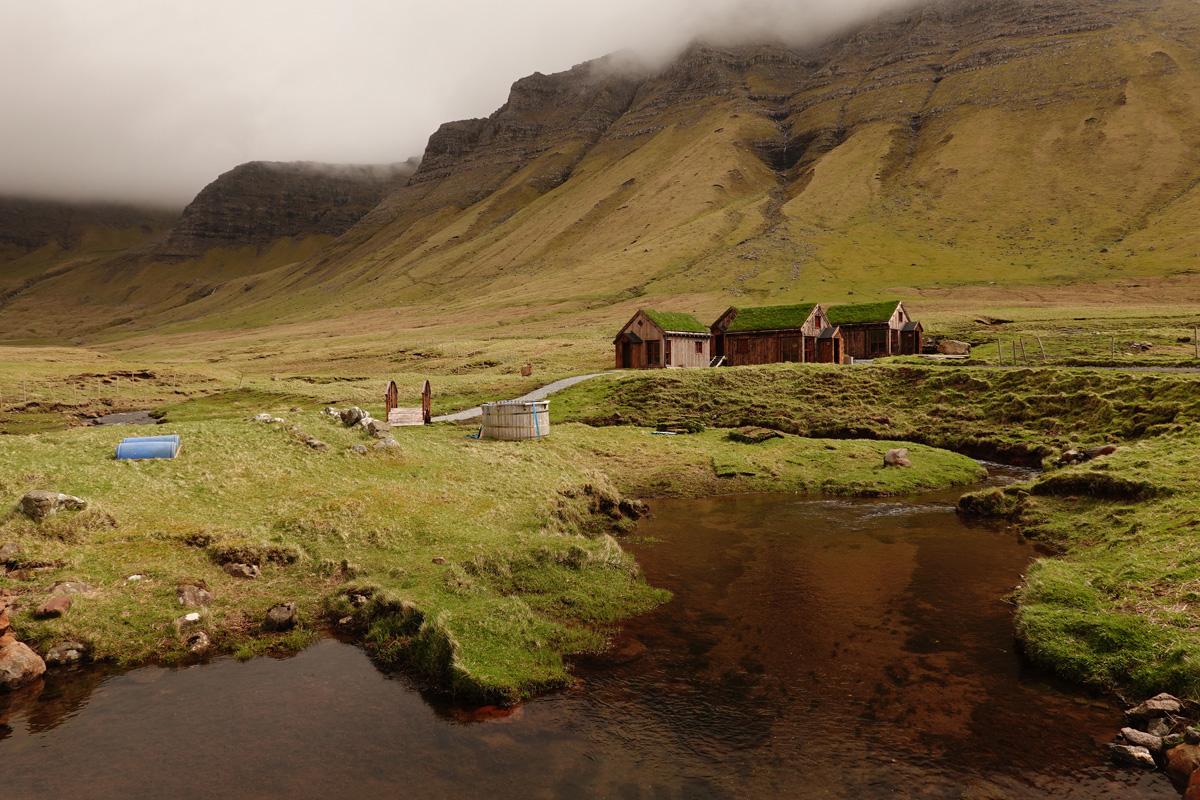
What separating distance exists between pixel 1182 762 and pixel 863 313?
2813 inches

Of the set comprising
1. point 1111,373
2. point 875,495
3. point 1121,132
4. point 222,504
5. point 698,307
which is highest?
point 1121,132

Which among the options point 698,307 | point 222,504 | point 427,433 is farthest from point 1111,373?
point 698,307

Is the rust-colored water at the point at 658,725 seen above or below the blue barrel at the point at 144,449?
below

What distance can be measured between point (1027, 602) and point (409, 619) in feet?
46.0

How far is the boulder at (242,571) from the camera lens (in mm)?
15859

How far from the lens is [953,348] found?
7188 centimetres

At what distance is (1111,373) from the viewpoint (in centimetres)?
3706

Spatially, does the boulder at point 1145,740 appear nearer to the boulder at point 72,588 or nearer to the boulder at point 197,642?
the boulder at point 197,642

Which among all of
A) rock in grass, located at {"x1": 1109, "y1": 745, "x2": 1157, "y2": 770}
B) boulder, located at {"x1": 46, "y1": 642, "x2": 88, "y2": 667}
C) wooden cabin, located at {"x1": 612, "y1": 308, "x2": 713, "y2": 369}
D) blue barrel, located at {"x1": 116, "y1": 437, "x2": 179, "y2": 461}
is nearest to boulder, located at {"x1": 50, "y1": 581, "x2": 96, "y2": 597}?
boulder, located at {"x1": 46, "y1": 642, "x2": 88, "y2": 667}

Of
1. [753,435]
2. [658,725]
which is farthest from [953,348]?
[658,725]

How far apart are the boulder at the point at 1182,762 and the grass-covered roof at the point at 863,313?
67.6 m

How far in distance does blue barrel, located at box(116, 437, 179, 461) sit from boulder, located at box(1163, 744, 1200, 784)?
1013 inches

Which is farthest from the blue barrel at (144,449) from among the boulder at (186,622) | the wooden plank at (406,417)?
the wooden plank at (406,417)

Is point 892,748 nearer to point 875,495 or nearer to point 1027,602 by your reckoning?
point 1027,602
